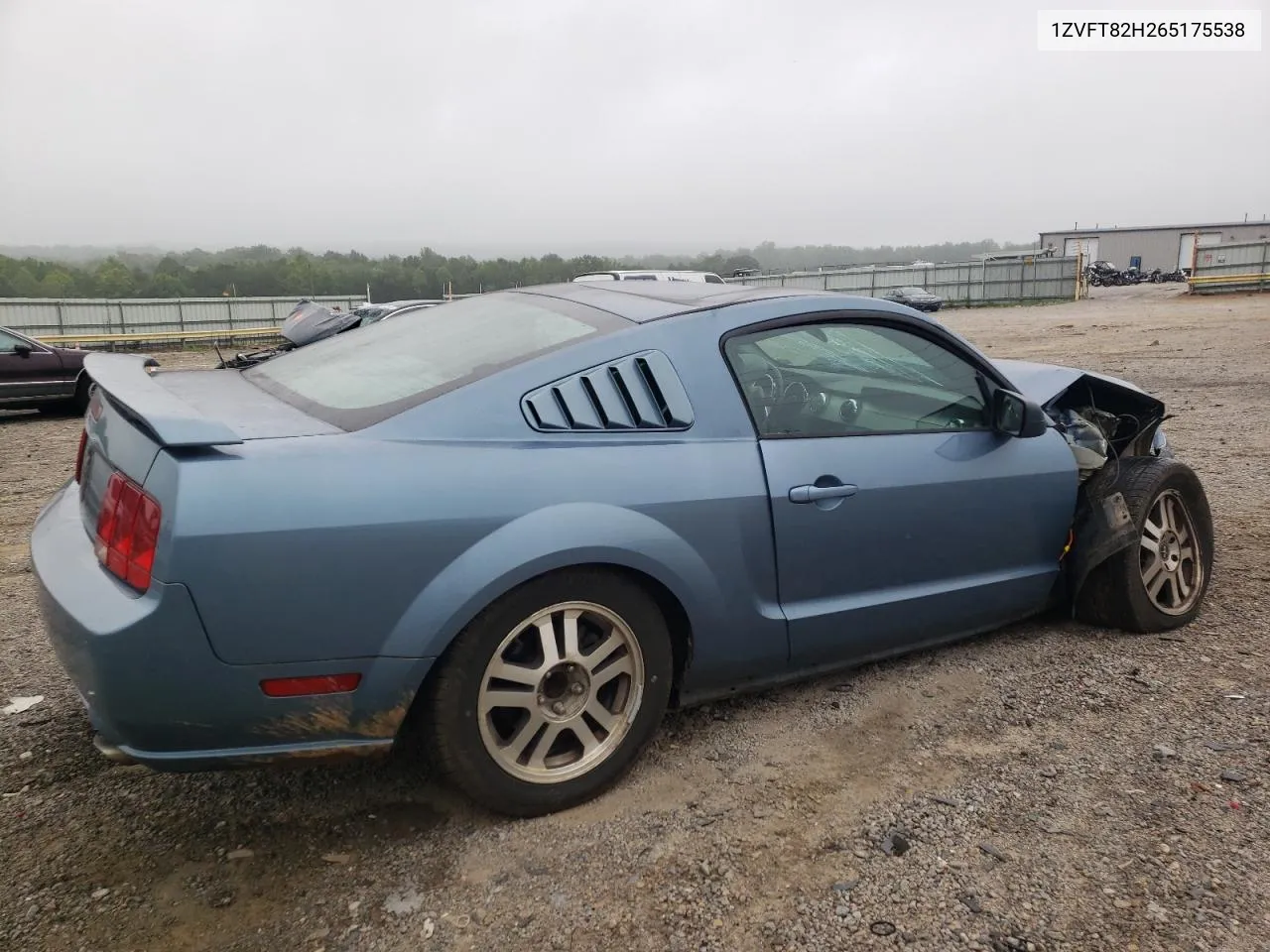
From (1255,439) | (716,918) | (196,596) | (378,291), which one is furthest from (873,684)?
(378,291)

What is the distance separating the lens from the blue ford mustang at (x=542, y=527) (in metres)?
2.12

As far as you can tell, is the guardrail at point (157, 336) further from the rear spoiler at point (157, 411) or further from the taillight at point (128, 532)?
the taillight at point (128, 532)

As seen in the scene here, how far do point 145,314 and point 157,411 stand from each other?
110 feet

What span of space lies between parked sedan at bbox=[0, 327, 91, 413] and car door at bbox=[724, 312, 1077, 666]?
10.7 metres

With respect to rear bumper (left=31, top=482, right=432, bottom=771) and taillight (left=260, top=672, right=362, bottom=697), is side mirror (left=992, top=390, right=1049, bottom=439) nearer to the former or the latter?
rear bumper (left=31, top=482, right=432, bottom=771)

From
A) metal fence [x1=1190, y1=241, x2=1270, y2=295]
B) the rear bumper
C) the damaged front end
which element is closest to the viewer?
the rear bumper

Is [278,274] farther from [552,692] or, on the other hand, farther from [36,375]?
[552,692]

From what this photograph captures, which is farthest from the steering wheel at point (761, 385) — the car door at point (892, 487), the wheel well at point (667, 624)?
the wheel well at point (667, 624)

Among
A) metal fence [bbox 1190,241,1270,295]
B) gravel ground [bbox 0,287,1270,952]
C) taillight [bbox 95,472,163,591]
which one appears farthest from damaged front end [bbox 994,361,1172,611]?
metal fence [bbox 1190,241,1270,295]

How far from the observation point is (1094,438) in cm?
388

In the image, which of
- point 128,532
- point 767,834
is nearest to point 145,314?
point 128,532

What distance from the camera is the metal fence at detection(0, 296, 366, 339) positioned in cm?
2947

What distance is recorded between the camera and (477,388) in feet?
8.20

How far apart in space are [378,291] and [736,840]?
3658 centimetres
